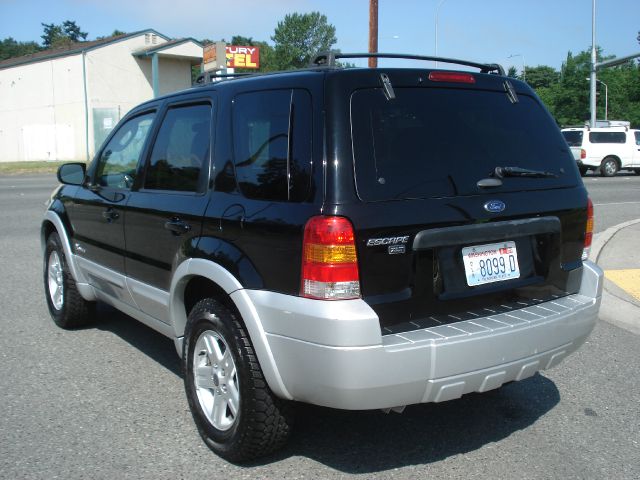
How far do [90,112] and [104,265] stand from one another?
3812cm

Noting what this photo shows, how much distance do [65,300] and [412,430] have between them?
313 cm

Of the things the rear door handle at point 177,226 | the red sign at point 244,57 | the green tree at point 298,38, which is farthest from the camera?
the green tree at point 298,38

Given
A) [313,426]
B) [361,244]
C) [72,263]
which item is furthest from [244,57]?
[361,244]

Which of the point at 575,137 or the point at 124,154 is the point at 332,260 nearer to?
the point at 124,154

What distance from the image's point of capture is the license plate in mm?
3184

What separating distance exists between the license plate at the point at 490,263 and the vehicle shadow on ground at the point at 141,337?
226 cm

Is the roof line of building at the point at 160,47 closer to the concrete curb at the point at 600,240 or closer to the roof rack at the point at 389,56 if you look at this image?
the concrete curb at the point at 600,240

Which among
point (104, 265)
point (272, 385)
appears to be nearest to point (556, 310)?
point (272, 385)

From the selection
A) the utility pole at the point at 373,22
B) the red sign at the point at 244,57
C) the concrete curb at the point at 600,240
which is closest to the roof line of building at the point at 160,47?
the red sign at the point at 244,57

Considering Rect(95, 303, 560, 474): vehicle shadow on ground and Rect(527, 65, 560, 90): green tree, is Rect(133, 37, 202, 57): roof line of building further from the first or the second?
Rect(527, 65, 560, 90): green tree

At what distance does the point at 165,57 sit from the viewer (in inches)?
1652

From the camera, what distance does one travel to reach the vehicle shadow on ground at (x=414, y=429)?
3.39 meters

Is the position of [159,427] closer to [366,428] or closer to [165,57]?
[366,428]

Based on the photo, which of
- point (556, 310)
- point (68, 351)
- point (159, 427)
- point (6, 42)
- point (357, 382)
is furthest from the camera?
point (6, 42)
